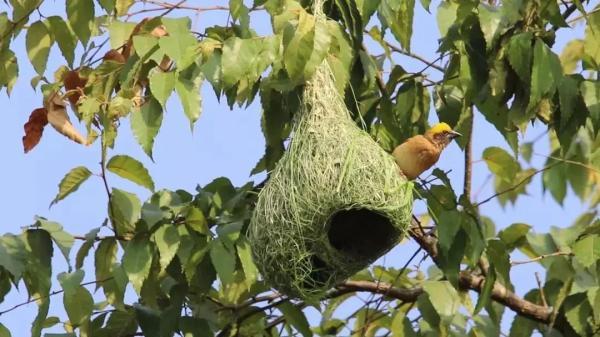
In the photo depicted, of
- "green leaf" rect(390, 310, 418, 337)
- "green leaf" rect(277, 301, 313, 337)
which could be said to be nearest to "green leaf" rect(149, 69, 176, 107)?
"green leaf" rect(277, 301, 313, 337)

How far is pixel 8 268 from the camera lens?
3.33 m

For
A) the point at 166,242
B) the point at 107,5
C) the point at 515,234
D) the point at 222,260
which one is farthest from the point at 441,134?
the point at 107,5

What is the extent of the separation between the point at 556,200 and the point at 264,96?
118 cm

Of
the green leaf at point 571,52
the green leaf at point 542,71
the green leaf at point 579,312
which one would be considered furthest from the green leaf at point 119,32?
the green leaf at point 571,52

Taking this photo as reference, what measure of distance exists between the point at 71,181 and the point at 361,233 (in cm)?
77

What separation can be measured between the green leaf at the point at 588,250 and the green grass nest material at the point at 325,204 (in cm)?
53

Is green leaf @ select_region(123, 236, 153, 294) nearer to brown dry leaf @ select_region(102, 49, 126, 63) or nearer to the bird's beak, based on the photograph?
brown dry leaf @ select_region(102, 49, 126, 63)

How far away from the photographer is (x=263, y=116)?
141 inches

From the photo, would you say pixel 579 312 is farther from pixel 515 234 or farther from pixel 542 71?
pixel 542 71

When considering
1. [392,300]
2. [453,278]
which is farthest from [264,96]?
[392,300]

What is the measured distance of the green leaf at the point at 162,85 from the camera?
3041 mm

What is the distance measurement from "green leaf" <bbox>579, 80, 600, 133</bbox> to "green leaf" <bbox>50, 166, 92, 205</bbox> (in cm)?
128

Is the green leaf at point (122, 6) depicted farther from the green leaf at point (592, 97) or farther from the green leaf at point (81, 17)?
the green leaf at point (592, 97)

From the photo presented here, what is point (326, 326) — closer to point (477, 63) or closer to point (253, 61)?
point (477, 63)
